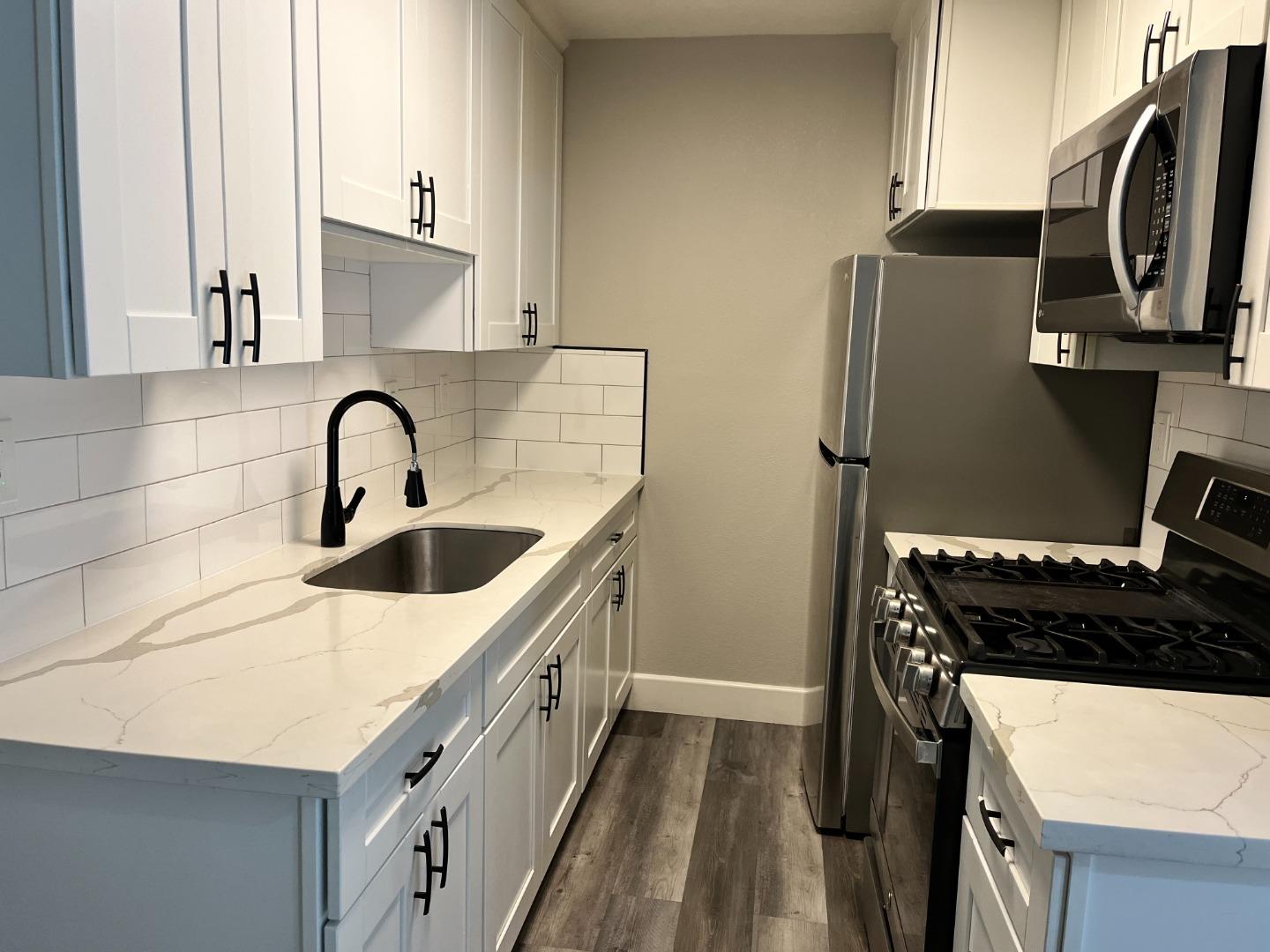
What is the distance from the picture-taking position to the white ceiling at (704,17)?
2943 millimetres

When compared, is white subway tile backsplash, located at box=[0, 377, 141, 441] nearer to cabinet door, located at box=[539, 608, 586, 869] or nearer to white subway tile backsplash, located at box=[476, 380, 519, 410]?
cabinet door, located at box=[539, 608, 586, 869]

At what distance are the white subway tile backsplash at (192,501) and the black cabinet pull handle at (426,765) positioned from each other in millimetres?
Answer: 679

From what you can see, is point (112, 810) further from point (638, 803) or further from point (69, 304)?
point (638, 803)

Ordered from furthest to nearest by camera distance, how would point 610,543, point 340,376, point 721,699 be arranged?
1. point 721,699
2. point 610,543
3. point 340,376

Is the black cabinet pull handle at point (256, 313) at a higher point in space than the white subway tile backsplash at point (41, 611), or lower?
higher

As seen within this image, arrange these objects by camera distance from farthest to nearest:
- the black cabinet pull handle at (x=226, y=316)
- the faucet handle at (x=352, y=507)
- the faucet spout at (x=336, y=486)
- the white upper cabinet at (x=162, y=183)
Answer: the faucet handle at (x=352, y=507) < the faucet spout at (x=336, y=486) < the black cabinet pull handle at (x=226, y=316) < the white upper cabinet at (x=162, y=183)

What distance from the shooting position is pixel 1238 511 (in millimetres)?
1892

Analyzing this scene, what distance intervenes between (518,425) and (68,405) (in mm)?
2064

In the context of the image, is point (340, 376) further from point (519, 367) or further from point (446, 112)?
point (519, 367)

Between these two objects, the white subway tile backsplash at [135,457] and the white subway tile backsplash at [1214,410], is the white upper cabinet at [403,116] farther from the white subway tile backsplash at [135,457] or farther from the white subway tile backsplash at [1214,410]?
the white subway tile backsplash at [1214,410]

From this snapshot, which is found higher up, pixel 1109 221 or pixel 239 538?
pixel 1109 221

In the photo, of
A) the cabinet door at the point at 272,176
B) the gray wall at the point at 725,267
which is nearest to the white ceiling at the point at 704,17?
the gray wall at the point at 725,267

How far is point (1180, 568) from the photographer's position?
212cm

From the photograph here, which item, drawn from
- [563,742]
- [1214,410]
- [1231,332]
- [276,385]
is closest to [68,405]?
[276,385]
